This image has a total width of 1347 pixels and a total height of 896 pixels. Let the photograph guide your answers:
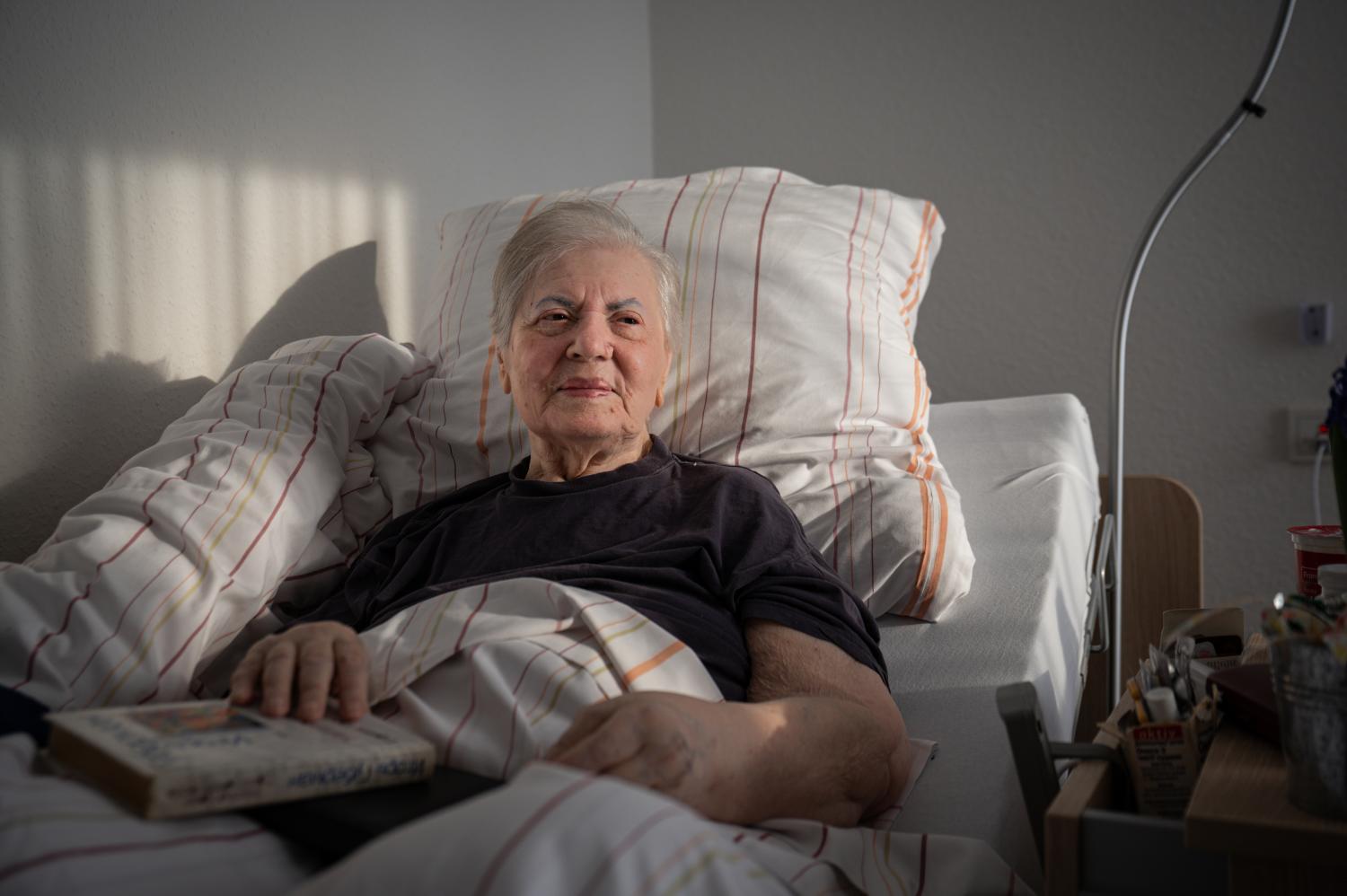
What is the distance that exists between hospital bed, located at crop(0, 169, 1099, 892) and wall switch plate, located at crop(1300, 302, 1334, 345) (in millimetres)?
558

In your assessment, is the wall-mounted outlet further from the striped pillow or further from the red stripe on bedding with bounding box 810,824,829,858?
the red stripe on bedding with bounding box 810,824,829,858

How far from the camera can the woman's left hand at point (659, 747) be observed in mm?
819

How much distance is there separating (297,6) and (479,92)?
0.46 meters

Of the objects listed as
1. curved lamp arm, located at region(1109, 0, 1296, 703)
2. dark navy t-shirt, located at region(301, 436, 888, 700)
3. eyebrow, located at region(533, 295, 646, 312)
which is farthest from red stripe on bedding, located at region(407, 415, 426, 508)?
curved lamp arm, located at region(1109, 0, 1296, 703)

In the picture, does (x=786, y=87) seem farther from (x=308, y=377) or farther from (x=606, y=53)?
(x=308, y=377)

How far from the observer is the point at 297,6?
177cm

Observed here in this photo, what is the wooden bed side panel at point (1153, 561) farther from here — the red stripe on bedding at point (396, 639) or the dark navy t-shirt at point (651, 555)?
the red stripe on bedding at point (396, 639)

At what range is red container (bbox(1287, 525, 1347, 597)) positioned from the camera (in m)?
1.14

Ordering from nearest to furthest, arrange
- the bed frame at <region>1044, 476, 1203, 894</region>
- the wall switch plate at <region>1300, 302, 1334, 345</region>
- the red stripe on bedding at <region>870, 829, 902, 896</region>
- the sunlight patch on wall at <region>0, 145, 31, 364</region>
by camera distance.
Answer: the red stripe on bedding at <region>870, 829, 902, 896</region> < the sunlight patch on wall at <region>0, 145, 31, 364</region> < the bed frame at <region>1044, 476, 1203, 894</region> < the wall switch plate at <region>1300, 302, 1334, 345</region>

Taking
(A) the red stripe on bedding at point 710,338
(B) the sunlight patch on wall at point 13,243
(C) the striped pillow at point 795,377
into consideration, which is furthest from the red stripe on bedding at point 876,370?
(B) the sunlight patch on wall at point 13,243

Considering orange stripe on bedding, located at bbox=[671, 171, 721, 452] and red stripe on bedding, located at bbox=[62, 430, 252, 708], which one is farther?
orange stripe on bedding, located at bbox=[671, 171, 721, 452]

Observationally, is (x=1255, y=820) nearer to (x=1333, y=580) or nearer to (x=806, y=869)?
(x=806, y=869)

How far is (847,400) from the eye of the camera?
1.50 metres

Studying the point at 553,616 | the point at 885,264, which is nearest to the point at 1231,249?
the point at 885,264
